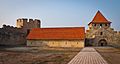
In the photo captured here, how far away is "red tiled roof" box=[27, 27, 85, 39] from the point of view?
39.8 metres

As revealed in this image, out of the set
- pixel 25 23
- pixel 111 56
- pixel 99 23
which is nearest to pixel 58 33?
pixel 99 23

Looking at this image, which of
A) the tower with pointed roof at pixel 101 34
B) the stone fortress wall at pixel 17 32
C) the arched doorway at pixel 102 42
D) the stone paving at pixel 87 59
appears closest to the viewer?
the stone paving at pixel 87 59

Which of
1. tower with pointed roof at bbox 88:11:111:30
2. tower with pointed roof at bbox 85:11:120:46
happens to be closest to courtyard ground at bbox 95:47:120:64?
tower with pointed roof at bbox 85:11:120:46

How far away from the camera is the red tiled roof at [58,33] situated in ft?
131

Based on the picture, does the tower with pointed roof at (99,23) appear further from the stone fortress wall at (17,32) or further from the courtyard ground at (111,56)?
the courtyard ground at (111,56)

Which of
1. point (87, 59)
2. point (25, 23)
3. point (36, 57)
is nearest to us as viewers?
point (87, 59)

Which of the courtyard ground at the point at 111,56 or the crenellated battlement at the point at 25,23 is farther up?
the crenellated battlement at the point at 25,23

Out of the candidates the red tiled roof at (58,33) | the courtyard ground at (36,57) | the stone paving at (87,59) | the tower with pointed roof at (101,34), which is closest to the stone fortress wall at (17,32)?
the red tiled roof at (58,33)

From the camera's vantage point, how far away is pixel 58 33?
4206 centimetres

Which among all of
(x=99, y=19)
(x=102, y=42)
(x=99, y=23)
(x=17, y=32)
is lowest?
(x=102, y=42)

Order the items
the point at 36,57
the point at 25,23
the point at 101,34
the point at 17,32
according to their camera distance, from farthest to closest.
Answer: the point at 25,23 < the point at 17,32 < the point at 101,34 < the point at 36,57

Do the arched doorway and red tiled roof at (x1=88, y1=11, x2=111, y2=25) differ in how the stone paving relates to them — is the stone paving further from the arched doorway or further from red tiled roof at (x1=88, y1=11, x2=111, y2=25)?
red tiled roof at (x1=88, y1=11, x2=111, y2=25)

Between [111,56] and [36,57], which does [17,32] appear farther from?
[111,56]

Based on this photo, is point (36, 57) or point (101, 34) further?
point (101, 34)
